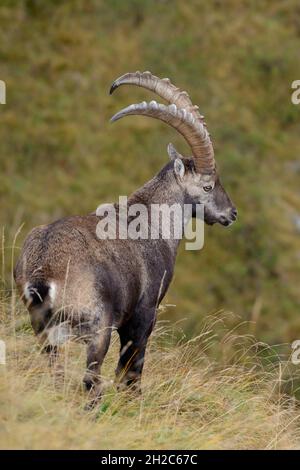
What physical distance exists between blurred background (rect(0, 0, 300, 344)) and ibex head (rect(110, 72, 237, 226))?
450 inches

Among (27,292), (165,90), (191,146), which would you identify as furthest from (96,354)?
(165,90)

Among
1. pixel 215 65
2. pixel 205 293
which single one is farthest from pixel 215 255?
pixel 215 65

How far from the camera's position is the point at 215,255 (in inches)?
984

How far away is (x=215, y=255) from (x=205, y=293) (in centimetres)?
130

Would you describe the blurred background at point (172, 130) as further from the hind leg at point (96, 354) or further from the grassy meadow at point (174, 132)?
the hind leg at point (96, 354)

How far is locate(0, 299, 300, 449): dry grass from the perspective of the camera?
26.0ft

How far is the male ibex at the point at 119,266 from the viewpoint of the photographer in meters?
8.87

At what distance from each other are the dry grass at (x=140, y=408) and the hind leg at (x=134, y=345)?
0.18 meters

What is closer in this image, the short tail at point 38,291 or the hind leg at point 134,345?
the short tail at point 38,291

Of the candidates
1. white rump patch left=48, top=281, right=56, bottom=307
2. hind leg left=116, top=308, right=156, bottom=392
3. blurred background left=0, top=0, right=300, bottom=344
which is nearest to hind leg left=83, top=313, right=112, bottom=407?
white rump patch left=48, top=281, right=56, bottom=307

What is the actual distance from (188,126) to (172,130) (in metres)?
16.6

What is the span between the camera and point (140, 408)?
29.9ft

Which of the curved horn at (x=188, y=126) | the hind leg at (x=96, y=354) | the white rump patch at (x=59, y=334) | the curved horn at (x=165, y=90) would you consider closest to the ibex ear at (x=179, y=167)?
the curved horn at (x=188, y=126)
